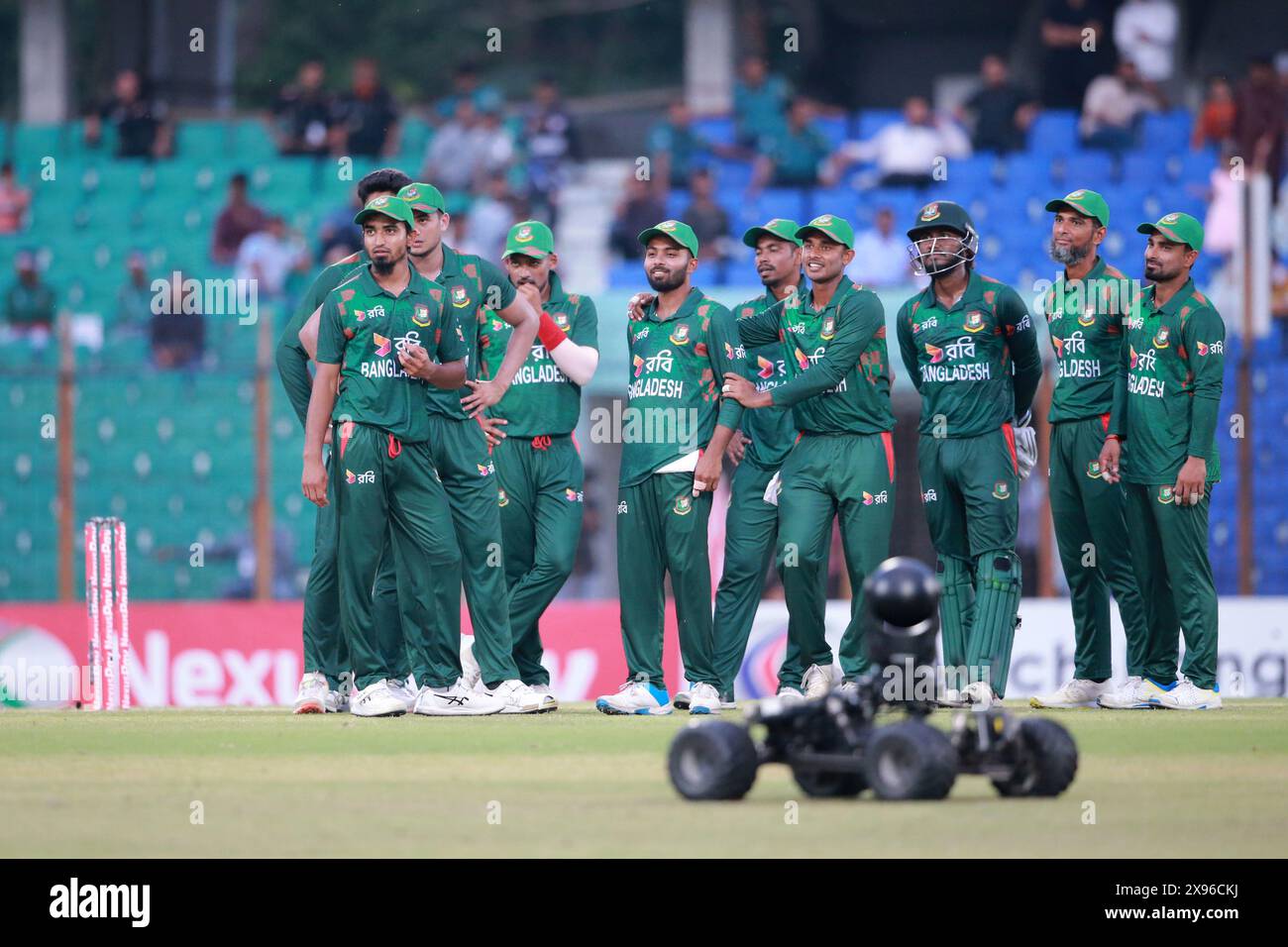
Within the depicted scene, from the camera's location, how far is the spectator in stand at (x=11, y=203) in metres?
24.0

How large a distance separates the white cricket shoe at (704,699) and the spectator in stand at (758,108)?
13.9m

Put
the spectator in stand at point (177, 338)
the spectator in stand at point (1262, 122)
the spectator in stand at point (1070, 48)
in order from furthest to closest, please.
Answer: the spectator in stand at point (1070, 48) → the spectator in stand at point (1262, 122) → the spectator in stand at point (177, 338)

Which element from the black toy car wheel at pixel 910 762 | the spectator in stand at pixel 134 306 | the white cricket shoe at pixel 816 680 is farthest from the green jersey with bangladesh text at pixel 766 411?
the spectator in stand at pixel 134 306

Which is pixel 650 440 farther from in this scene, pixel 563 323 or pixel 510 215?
pixel 510 215

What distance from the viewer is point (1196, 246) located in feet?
36.8

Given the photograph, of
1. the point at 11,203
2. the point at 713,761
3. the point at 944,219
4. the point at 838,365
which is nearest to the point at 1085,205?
the point at 944,219

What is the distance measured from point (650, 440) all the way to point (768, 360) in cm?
113

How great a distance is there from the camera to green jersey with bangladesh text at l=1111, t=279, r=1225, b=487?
36.1ft

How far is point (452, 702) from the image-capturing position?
10.8m

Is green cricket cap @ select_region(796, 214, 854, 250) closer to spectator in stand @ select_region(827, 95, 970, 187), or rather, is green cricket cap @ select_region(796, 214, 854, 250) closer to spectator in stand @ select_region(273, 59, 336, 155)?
spectator in stand @ select_region(827, 95, 970, 187)

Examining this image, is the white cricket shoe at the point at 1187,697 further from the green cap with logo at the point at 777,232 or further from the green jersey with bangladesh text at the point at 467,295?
the green jersey with bangladesh text at the point at 467,295

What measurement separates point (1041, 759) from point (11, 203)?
19.2 metres

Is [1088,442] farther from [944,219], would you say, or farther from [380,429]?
[380,429]
